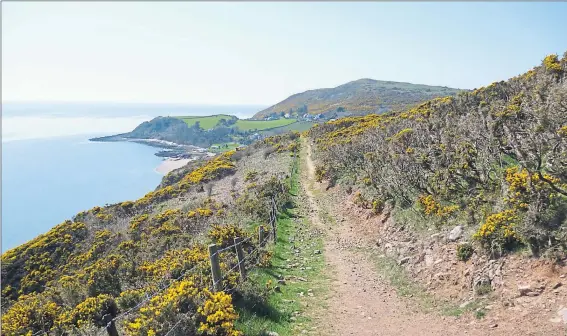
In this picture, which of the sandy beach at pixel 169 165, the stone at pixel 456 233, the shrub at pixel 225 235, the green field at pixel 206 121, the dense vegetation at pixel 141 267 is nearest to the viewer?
the dense vegetation at pixel 141 267

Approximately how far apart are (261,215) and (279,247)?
3538 millimetres

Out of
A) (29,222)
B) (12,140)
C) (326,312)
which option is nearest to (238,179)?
(326,312)

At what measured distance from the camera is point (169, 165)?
3524 inches

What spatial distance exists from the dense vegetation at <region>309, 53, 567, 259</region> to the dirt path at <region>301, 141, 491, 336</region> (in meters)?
2.55

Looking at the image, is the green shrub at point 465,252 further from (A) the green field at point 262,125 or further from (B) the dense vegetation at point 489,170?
(A) the green field at point 262,125

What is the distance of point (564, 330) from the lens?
6414 mm

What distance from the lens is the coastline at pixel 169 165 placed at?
267 feet

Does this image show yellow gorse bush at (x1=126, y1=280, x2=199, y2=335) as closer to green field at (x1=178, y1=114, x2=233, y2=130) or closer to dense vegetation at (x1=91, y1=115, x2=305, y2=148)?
dense vegetation at (x1=91, y1=115, x2=305, y2=148)

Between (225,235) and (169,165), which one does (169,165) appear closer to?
(169,165)

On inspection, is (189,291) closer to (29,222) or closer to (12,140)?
(29,222)

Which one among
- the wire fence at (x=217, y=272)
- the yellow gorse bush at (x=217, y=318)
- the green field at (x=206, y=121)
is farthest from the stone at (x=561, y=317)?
the green field at (x=206, y=121)

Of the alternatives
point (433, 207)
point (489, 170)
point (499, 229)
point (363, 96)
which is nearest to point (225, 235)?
point (433, 207)

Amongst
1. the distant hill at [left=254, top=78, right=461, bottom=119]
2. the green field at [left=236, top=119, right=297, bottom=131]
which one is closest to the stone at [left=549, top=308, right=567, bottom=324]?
the distant hill at [left=254, top=78, right=461, bottom=119]

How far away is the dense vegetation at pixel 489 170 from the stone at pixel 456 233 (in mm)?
199
